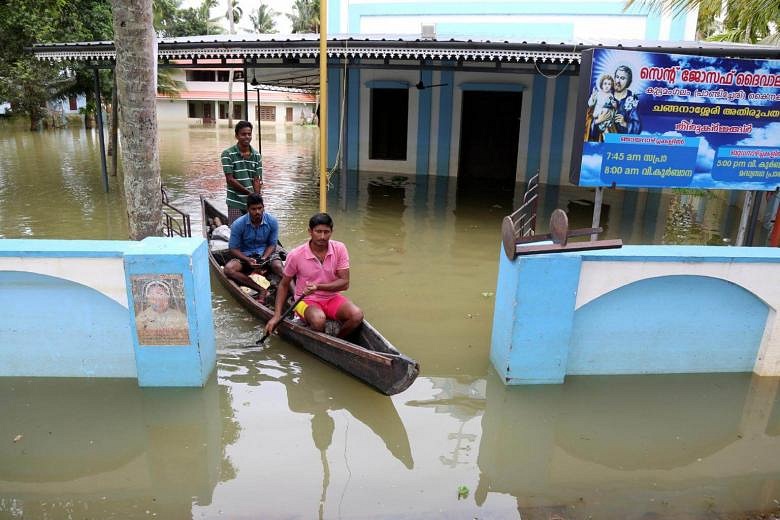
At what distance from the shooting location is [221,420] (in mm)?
4379

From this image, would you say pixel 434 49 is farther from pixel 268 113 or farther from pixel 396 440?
pixel 268 113

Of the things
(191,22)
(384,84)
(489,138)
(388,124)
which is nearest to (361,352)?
(384,84)

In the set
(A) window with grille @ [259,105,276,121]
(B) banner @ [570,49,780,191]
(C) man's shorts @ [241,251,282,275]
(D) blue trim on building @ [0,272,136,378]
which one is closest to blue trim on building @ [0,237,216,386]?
(D) blue trim on building @ [0,272,136,378]

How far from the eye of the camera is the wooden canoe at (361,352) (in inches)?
169

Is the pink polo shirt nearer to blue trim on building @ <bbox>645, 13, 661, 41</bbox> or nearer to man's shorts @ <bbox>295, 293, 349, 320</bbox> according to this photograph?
man's shorts @ <bbox>295, 293, 349, 320</bbox>

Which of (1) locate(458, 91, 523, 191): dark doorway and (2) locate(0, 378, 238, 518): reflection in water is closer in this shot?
(2) locate(0, 378, 238, 518): reflection in water

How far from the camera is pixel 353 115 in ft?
51.3

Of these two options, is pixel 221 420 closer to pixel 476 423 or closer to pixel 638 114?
pixel 476 423

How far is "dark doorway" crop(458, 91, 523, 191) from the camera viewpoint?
1560 centimetres

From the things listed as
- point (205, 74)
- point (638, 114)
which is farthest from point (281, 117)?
point (638, 114)

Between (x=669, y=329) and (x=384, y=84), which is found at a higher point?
(x=384, y=84)

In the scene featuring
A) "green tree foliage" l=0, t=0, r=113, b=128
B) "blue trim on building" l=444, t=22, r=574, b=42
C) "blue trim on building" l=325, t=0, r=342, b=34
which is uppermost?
"blue trim on building" l=325, t=0, r=342, b=34

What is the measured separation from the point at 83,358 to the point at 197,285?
1.26 metres

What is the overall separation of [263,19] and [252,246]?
48361mm
